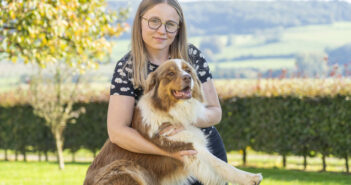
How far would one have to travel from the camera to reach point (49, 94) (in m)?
14.3

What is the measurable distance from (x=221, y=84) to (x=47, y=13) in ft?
21.9

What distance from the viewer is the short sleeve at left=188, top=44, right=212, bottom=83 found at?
4652 mm

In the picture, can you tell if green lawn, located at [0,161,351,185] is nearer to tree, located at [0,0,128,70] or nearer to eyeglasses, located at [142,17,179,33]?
tree, located at [0,0,128,70]

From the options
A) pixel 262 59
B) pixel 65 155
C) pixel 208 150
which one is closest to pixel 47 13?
pixel 208 150

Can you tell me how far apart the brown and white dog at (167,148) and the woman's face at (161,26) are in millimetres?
211

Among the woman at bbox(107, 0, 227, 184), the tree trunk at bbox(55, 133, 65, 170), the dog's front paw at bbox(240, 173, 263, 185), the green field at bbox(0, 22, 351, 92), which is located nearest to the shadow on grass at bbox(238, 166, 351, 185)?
the tree trunk at bbox(55, 133, 65, 170)

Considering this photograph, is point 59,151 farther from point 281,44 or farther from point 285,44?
point 281,44

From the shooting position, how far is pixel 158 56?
14.9 feet

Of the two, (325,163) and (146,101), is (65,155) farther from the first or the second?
(146,101)

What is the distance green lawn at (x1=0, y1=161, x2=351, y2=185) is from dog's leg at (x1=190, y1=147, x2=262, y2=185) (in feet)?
23.4

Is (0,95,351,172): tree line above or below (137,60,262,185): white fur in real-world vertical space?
below

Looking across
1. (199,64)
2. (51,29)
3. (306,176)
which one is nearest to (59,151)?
(51,29)

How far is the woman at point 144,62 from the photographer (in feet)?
13.7

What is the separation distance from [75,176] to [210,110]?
30.1 feet
